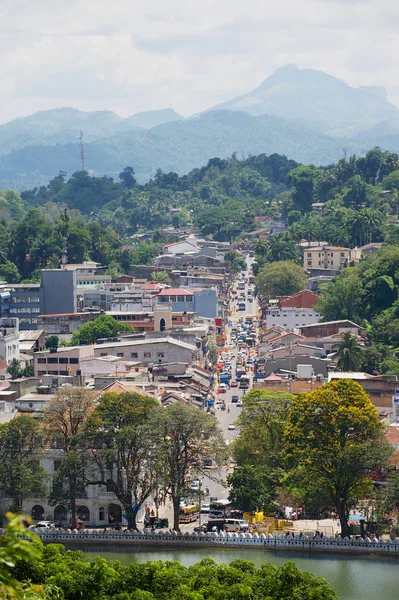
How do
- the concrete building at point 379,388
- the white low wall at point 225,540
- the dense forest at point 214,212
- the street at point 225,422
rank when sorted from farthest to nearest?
the dense forest at point 214,212 → the concrete building at point 379,388 → the street at point 225,422 → the white low wall at point 225,540

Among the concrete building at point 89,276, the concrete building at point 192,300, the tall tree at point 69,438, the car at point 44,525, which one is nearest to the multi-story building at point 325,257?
the concrete building at point 89,276

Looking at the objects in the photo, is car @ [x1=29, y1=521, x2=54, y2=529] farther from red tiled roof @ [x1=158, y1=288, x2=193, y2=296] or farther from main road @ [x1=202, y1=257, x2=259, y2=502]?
red tiled roof @ [x1=158, y1=288, x2=193, y2=296]

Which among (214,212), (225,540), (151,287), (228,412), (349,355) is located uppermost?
(214,212)

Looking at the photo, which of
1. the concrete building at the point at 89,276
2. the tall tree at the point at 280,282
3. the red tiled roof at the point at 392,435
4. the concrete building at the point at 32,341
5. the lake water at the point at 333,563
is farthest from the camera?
the concrete building at the point at 89,276

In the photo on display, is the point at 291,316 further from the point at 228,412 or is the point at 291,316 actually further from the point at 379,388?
the point at 379,388

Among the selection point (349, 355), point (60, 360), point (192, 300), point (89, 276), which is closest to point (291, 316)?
point (192, 300)

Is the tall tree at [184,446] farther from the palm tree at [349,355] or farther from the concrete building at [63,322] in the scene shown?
the concrete building at [63,322]

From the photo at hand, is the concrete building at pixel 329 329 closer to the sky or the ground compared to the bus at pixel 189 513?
closer to the sky
